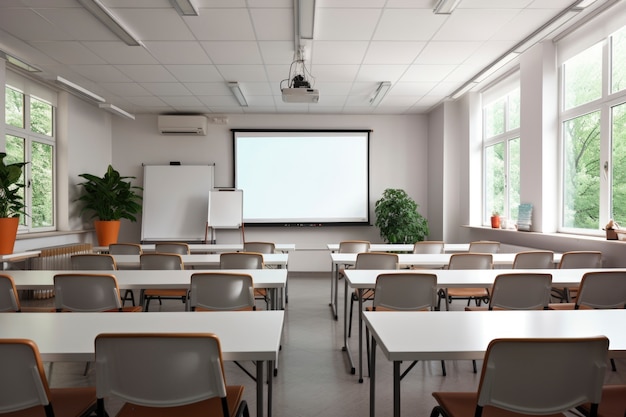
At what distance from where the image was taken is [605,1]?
176 inches

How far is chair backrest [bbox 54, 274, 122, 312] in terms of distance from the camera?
2.90 meters

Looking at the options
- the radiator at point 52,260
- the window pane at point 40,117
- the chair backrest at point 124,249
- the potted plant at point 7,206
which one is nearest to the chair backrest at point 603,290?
the chair backrest at point 124,249

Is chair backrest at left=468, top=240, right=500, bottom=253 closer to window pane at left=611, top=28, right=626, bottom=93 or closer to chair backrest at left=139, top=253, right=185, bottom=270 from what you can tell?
window pane at left=611, top=28, right=626, bottom=93

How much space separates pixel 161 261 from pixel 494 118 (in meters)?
5.92

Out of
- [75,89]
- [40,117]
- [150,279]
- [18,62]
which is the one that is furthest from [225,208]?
[150,279]

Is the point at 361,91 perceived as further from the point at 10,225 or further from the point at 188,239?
the point at 10,225

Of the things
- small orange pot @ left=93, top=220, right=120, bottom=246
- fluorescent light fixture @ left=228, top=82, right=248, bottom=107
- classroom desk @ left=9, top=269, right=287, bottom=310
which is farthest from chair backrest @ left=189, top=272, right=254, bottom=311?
small orange pot @ left=93, top=220, right=120, bottom=246

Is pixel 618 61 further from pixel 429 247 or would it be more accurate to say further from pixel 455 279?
pixel 455 279

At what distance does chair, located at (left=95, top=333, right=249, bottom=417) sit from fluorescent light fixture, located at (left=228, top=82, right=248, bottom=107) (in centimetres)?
565

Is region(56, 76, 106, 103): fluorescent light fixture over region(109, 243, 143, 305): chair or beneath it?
over

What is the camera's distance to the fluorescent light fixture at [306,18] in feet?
12.9

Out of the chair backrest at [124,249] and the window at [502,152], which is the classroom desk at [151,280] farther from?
the window at [502,152]

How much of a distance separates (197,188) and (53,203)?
245cm

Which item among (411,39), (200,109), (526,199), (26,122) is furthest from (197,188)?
(526,199)
